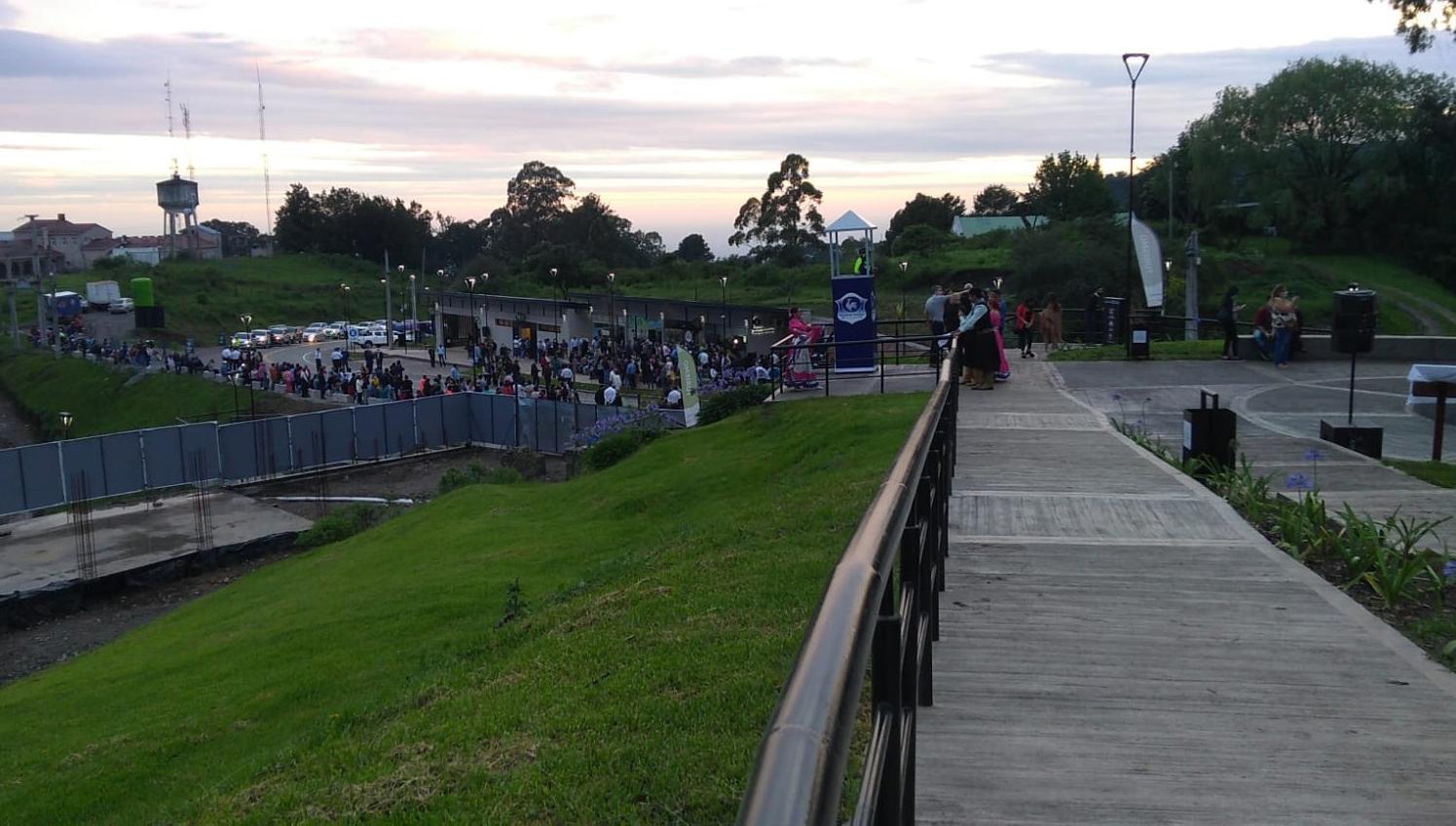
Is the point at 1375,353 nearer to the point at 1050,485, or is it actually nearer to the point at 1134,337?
the point at 1134,337

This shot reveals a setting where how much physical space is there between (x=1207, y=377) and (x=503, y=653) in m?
17.0

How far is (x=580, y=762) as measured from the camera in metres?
5.08

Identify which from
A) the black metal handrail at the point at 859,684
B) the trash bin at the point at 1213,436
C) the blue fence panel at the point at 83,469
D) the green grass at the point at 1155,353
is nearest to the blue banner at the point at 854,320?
the green grass at the point at 1155,353

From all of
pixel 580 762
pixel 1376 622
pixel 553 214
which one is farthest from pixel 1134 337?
pixel 553 214

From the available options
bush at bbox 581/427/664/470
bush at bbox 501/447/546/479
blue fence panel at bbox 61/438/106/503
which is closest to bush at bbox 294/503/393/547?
bush at bbox 501/447/546/479

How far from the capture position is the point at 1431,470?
1259cm

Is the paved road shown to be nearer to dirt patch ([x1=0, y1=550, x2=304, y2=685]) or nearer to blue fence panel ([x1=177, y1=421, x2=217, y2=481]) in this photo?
dirt patch ([x1=0, y1=550, x2=304, y2=685])

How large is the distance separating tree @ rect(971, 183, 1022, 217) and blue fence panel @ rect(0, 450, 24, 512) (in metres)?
94.1

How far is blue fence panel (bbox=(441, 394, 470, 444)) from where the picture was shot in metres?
36.8

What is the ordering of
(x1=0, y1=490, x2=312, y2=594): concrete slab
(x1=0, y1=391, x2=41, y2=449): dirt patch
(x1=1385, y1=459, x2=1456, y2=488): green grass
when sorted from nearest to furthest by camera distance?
(x1=1385, y1=459, x2=1456, y2=488): green grass < (x1=0, y1=490, x2=312, y2=594): concrete slab < (x1=0, y1=391, x2=41, y2=449): dirt patch

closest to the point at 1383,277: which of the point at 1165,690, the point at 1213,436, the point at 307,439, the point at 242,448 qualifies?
the point at 307,439

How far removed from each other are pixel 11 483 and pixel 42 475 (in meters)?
0.75

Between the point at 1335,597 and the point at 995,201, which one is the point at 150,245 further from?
the point at 1335,597

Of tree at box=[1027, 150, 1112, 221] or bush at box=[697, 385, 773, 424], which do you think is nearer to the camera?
bush at box=[697, 385, 773, 424]
